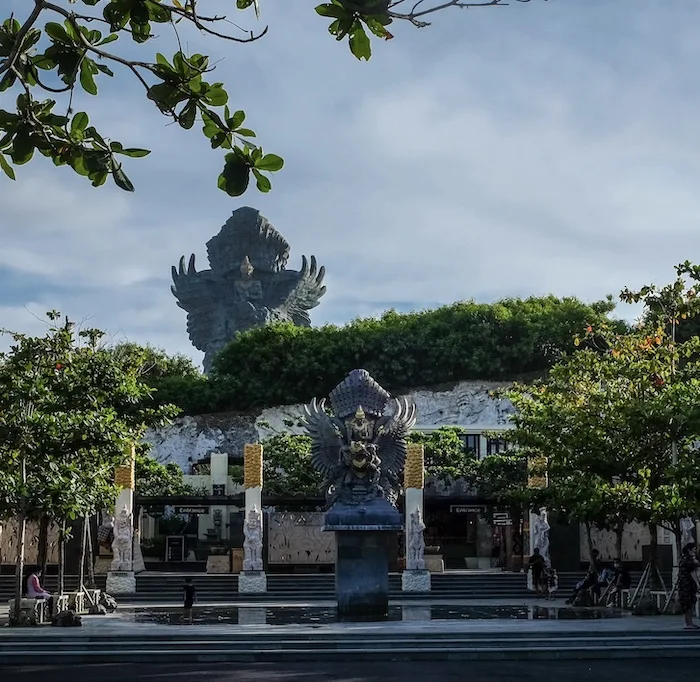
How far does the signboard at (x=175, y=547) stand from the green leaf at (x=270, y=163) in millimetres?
32637

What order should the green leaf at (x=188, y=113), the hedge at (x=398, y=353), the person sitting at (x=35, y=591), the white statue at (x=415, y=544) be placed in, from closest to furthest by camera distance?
1. the green leaf at (x=188, y=113)
2. the person sitting at (x=35, y=591)
3. the white statue at (x=415, y=544)
4. the hedge at (x=398, y=353)

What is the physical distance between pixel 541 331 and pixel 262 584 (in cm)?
2285

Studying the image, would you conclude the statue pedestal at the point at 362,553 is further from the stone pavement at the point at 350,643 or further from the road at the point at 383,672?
the road at the point at 383,672

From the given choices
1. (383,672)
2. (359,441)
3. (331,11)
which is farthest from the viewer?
(359,441)

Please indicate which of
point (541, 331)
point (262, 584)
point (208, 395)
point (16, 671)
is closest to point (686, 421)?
point (16, 671)

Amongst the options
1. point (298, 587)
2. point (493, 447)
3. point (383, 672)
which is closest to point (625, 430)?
point (383, 672)

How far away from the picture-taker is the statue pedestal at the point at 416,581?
2570 cm

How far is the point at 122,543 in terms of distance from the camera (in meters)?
26.5

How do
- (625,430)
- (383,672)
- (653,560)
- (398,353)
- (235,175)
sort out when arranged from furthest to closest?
(398,353) → (653,560) → (625,430) → (383,672) → (235,175)

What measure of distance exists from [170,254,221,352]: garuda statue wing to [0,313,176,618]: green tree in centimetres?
4541

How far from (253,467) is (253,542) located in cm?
208

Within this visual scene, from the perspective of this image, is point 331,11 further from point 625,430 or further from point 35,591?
point 625,430

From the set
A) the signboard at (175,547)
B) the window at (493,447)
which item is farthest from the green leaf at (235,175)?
the window at (493,447)

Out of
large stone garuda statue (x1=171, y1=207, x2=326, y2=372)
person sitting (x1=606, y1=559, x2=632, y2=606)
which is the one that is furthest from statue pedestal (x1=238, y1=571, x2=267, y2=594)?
large stone garuda statue (x1=171, y1=207, x2=326, y2=372)
